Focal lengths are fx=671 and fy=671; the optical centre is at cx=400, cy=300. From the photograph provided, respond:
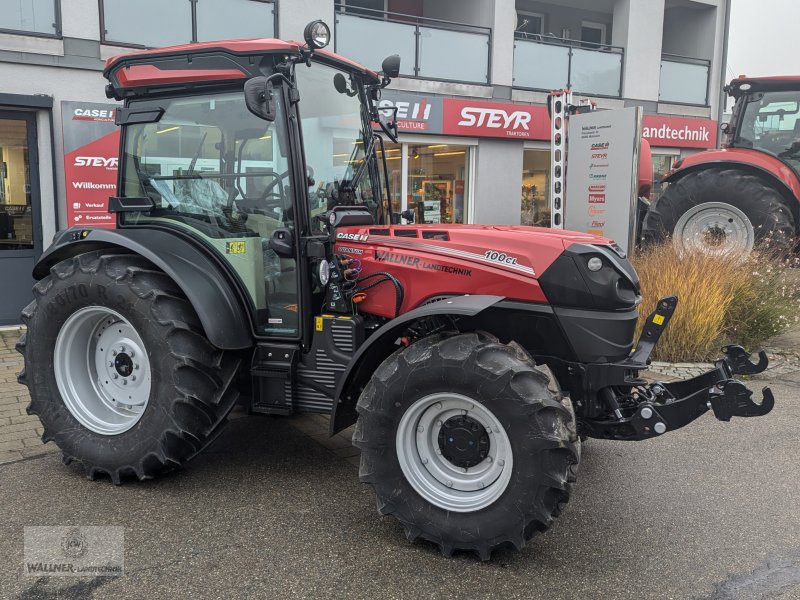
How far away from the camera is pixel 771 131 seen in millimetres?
8969

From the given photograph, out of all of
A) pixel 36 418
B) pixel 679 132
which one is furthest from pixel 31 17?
pixel 679 132

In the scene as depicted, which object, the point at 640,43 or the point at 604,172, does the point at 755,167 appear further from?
the point at 640,43

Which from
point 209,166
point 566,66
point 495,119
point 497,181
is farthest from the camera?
point 566,66

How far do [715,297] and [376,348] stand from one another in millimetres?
4579

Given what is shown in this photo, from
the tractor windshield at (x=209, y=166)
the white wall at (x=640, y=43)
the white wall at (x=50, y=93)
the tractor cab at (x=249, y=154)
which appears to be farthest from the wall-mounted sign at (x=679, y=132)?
the tractor windshield at (x=209, y=166)

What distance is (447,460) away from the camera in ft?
10.6

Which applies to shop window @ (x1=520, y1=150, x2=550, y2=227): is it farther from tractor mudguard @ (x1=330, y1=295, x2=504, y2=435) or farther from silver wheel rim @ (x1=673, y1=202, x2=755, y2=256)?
tractor mudguard @ (x1=330, y1=295, x2=504, y2=435)

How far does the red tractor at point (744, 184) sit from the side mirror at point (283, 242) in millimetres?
5661

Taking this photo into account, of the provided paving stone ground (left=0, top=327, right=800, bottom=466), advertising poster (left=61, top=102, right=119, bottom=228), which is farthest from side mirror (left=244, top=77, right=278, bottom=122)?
advertising poster (left=61, top=102, right=119, bottom=228)

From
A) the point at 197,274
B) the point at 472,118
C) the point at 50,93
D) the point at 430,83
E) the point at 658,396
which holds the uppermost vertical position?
the point at 430,83

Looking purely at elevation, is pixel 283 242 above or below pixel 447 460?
above

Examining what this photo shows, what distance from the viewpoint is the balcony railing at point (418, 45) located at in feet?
35.5

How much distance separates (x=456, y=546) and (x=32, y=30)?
8.14 m

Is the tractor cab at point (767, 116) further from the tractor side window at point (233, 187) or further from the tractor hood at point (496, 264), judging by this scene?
the tractor side window at point (233, 187)
